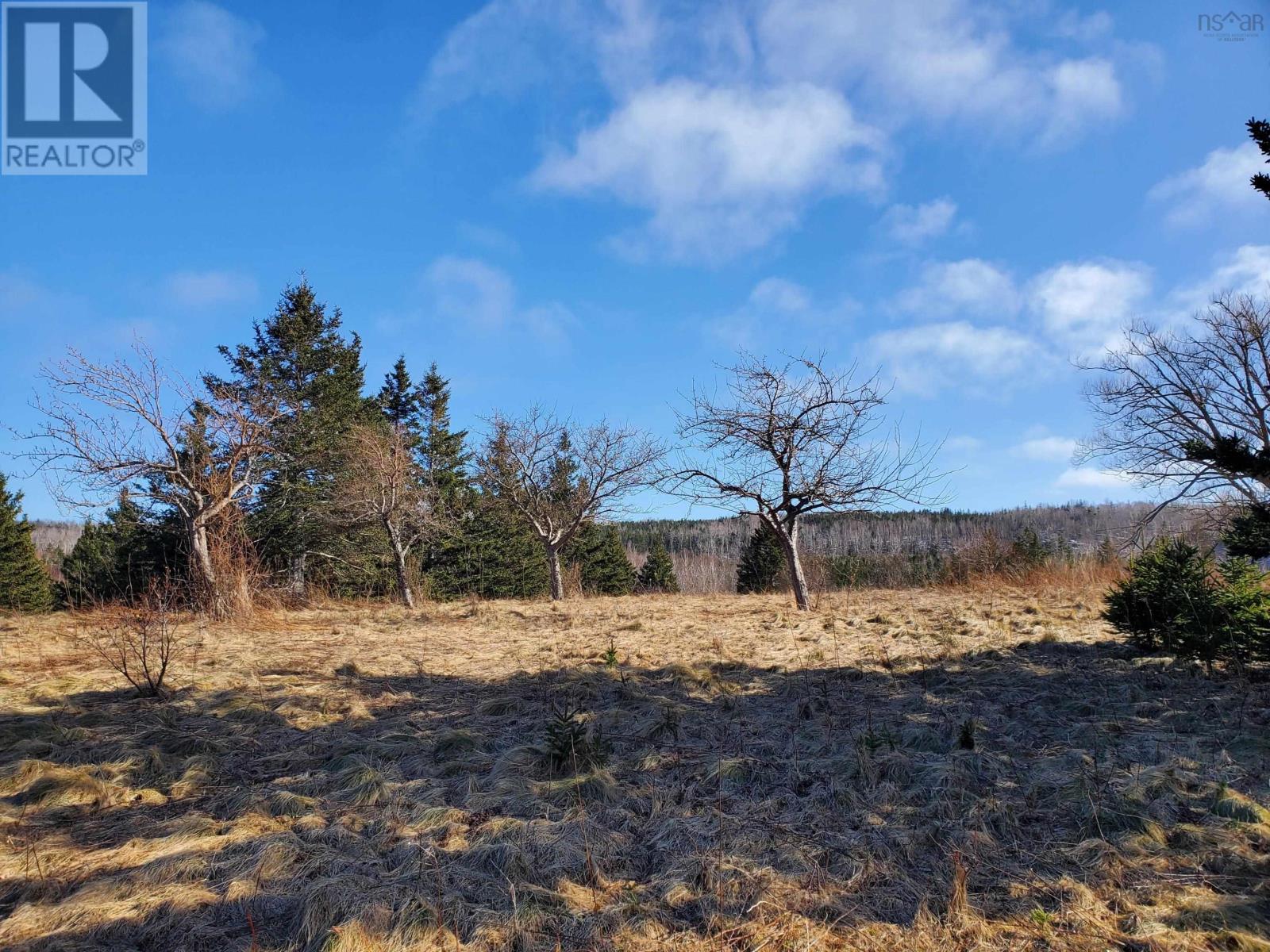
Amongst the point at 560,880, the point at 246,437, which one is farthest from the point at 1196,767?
the point at 246,437

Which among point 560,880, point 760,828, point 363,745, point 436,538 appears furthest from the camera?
point 436,538

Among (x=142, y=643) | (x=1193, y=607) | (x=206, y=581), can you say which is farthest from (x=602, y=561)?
(x=1193, y=607)

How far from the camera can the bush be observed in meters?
6.23

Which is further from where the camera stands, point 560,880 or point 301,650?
point 301,650

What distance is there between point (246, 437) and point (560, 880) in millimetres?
12776

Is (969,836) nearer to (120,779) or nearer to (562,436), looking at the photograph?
(120,779)

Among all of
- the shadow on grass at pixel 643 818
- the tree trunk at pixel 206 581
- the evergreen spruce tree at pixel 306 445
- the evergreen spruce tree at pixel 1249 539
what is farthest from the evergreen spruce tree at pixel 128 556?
the evergreen spruce tree at pixel 1249 539

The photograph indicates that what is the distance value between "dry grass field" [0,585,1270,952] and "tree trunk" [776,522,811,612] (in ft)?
15.6

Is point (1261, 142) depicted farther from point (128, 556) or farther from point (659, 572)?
point (659, 572)

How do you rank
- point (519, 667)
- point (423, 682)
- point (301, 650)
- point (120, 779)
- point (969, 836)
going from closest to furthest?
point (969, 836) < point (120, 779) < point (423, 682) < point (519, 667) < point (301, 650)

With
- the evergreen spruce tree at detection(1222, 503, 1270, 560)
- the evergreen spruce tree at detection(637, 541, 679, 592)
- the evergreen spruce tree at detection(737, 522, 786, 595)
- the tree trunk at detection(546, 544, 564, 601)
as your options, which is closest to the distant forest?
the evergreen spruce tree at detection(637, 541, 679, 592)

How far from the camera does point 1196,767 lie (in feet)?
13.3

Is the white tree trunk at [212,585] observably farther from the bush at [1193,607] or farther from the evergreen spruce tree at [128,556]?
the bush at [1193,607]

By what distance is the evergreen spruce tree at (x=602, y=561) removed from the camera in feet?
109
